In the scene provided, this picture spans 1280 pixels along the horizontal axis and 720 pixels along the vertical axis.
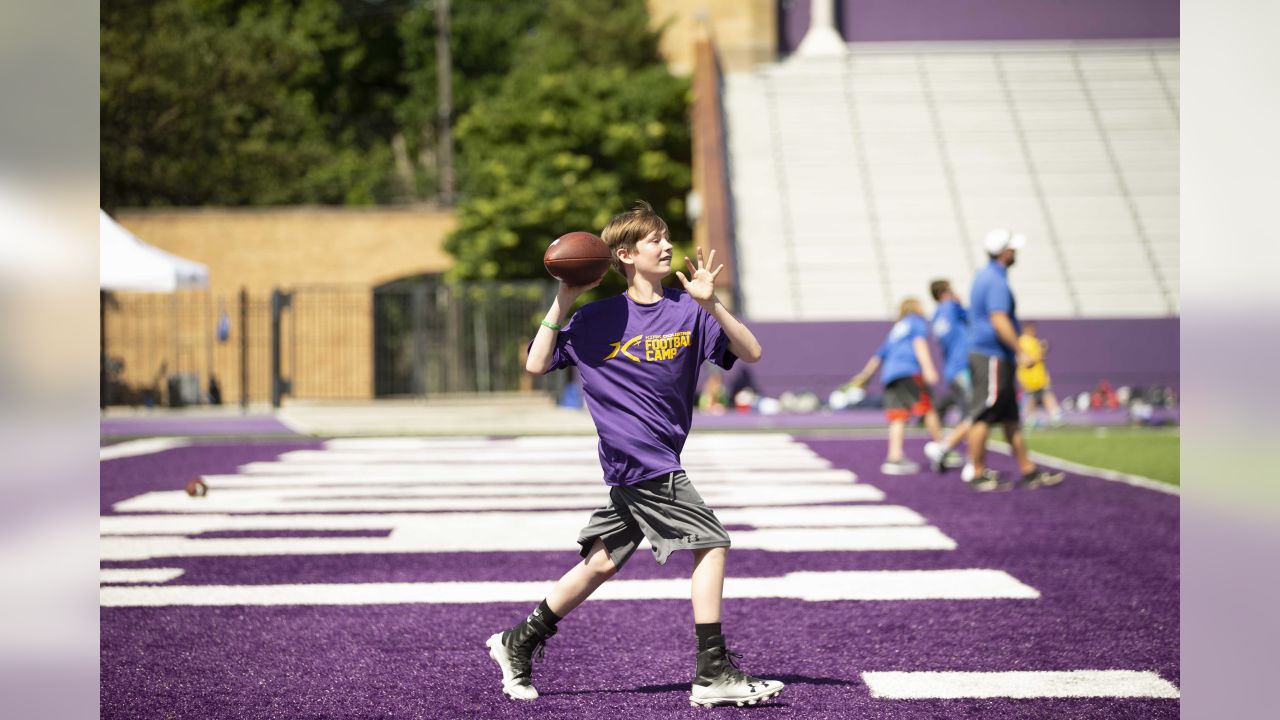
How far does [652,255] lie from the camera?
4461 mm

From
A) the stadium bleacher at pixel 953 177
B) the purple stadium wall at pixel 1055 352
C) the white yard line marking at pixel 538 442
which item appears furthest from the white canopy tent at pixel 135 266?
the stadium bleacher at pixel 953 177

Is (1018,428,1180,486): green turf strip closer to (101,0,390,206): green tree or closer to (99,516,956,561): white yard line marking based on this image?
(99,516,956,561): white yard line marking

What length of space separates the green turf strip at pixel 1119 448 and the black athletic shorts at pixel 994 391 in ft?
6.37

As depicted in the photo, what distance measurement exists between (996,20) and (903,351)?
90.7ft

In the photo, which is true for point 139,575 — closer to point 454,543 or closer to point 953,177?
point 454,543

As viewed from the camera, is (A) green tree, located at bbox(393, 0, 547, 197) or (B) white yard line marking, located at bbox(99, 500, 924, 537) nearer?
(B) white yard line marking, located at bbox(99, 500, 924, 537)

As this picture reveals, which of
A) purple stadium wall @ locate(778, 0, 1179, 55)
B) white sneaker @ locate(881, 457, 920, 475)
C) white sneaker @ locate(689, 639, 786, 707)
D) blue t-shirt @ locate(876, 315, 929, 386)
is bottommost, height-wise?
white sneaker @ locate(881, 457, 920, 475)

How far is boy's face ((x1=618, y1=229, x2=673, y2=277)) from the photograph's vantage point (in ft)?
14.6

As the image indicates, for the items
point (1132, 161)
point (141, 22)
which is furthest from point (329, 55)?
point (1132, 161)

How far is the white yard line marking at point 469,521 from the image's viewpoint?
8.88 m

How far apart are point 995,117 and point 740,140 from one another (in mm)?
6063

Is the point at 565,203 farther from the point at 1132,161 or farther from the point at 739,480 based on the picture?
the point at 739,480

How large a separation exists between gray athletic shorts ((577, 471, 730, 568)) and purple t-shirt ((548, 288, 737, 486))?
48 mm

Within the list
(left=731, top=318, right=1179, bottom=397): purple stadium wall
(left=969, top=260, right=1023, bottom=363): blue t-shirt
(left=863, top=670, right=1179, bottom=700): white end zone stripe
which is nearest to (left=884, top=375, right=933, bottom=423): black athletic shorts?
(left=969, top=260, right=1023, bottom=363): blue t-shirt
